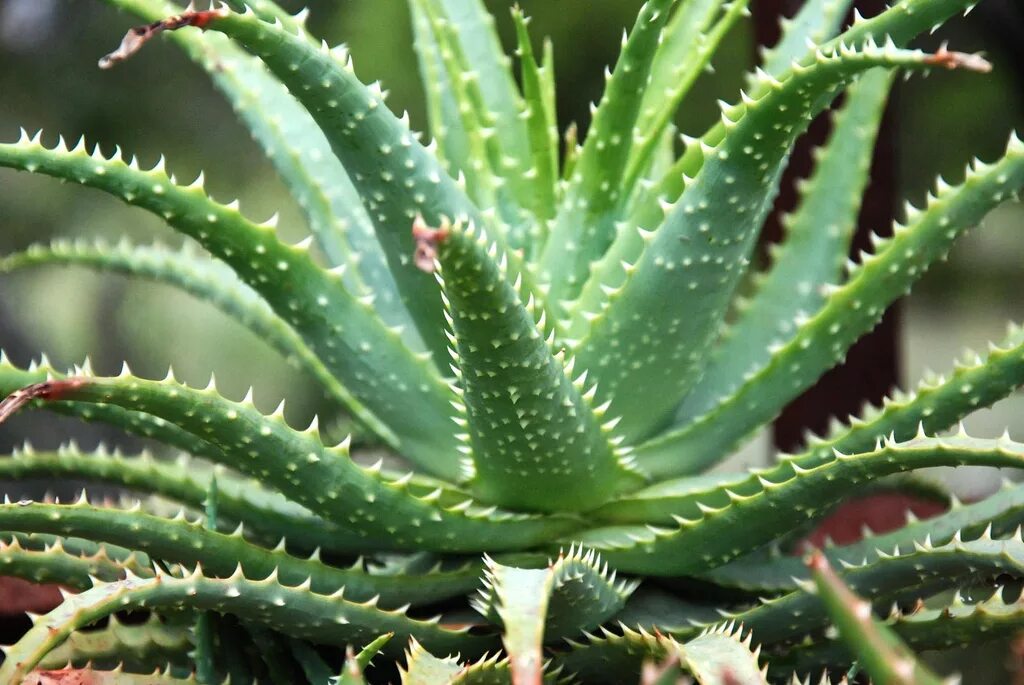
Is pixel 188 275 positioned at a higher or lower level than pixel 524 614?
higher

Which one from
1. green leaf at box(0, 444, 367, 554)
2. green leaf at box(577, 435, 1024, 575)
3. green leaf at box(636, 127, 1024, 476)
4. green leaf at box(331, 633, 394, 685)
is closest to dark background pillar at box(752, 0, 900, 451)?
green leaf at box(636, 127, 1024, 476)

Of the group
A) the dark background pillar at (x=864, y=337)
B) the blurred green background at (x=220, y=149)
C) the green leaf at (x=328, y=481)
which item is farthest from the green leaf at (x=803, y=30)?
the blurred green background at (x=220, y=149)

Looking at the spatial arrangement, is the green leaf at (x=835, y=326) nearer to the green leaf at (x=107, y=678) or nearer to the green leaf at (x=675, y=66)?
the green leaf at (x=675, y=66)

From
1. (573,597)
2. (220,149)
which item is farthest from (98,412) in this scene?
(220,149)

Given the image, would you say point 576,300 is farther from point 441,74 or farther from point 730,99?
point 730,99

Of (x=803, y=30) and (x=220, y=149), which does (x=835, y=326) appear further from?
(x=220, y=149)

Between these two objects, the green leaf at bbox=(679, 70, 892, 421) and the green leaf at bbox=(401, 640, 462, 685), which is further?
the green leaf at bbox=(679, 70, 892, 421)

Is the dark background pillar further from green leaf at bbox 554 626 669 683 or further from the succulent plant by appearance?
green leaf at bbox 554 626 669 683
